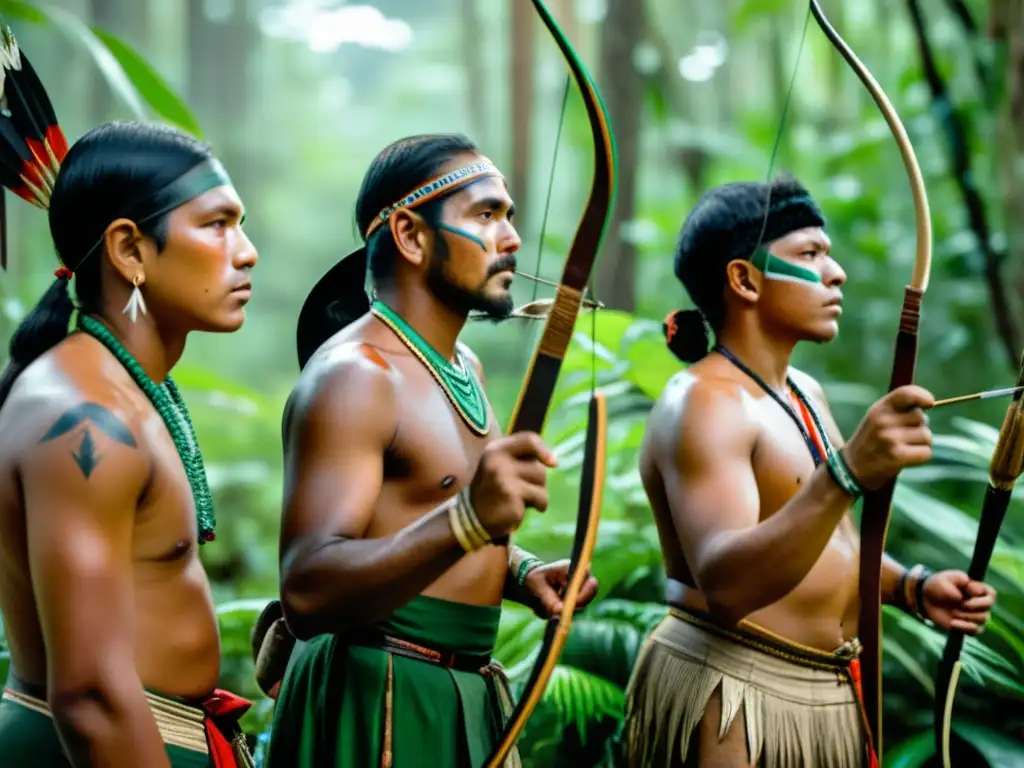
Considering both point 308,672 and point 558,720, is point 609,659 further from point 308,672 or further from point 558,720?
point 308,672

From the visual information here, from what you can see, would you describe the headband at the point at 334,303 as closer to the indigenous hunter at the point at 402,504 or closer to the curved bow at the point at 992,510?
the indigenous hunter at the point at 402,504

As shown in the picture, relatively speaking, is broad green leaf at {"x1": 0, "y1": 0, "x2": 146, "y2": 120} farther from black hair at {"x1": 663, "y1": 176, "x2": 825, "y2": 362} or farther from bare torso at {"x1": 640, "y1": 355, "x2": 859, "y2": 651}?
bare torso at {"x1": 640, "y1": 355, "x2": 859, "y2": 651}

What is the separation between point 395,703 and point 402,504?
371 mm

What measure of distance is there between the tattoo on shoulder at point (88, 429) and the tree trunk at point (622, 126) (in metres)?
4.54

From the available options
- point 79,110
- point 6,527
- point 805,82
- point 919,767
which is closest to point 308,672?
point 6,527

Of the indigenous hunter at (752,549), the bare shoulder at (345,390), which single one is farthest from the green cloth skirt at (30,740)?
the indigenous hunter at (752,549)

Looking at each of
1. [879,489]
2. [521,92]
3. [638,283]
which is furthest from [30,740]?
[638,283]

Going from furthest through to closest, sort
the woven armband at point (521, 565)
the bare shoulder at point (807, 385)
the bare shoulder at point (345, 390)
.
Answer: the bare shoulder at point (807, 385) → the woven armband at point (521, 565) → the bare shoulder at point (345, 390)

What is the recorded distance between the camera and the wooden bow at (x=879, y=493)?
247 cm

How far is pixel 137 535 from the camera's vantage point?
1.90 m

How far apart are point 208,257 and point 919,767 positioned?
291 cm

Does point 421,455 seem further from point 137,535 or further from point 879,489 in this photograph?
point 879,489

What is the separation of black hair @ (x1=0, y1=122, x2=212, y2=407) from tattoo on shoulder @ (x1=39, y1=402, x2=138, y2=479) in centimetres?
24

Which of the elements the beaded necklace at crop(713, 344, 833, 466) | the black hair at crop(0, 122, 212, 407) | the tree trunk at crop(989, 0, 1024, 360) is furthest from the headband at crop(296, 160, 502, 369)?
the tree trunk at crop(989, 0, 1024, 360)
